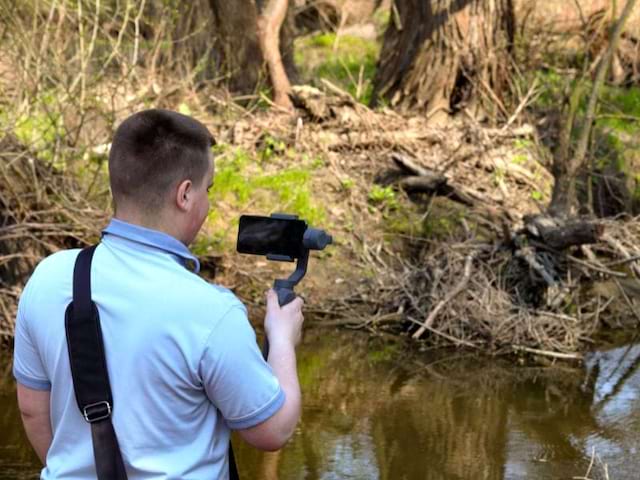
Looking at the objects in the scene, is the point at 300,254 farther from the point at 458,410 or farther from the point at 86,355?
the point at 458,410

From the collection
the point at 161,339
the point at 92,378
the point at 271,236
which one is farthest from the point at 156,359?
the point at 271,236

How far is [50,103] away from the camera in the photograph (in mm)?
9227

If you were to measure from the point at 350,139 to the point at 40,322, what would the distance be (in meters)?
8.87

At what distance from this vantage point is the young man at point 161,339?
7.82ft

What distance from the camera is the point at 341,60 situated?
15.1 meters

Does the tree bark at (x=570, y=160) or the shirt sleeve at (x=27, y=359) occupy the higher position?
the shirt sleeve at (x=27, y=359)

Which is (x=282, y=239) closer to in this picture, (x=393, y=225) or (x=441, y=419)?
(x=441, y=419)

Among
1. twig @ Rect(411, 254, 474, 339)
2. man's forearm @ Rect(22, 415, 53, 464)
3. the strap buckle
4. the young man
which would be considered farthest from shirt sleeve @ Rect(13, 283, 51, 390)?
twig @ Rect(411, 254, 474, 339)

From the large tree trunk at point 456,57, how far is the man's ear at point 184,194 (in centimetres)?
944

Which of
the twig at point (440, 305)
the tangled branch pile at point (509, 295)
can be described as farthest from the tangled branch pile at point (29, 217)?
the twig at point (440, 305)

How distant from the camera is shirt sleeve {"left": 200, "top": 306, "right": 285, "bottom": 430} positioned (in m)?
2.37

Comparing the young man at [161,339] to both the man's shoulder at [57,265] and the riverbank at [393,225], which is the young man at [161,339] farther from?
the riverbank at [393,225]

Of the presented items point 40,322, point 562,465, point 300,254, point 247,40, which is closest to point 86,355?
point 40,322

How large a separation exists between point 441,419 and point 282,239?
4.28m
